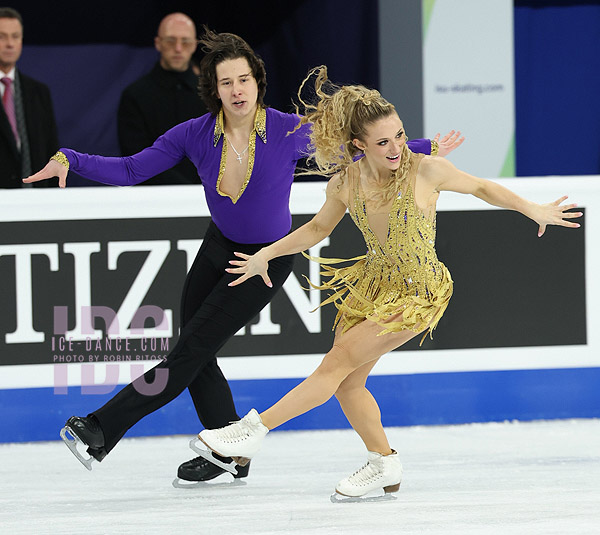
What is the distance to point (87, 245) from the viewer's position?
408cm

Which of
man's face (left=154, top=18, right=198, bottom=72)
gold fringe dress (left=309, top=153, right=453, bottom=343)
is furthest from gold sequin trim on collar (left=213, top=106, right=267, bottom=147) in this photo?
man's face (left=154, top=18, right=198, bottom=72)

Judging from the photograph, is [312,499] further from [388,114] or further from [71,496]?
[388,114]

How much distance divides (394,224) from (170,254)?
4.61ft

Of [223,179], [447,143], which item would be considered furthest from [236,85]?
[447,143]

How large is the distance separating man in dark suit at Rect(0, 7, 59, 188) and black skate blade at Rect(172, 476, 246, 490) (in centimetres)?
198

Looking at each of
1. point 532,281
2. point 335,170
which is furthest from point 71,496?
point 532,281

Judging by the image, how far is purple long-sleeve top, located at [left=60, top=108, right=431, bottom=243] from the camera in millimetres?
3260

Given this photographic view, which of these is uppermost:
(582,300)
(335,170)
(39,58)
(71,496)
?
(39,58)

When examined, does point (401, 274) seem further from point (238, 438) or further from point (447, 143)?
point (238, 438)

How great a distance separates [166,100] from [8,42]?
2.68ft

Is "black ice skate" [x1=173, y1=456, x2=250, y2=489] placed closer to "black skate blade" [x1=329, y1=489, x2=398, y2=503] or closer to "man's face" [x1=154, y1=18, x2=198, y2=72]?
"black skate blade" [x1=329, y1=489, x2=398, y2=503]

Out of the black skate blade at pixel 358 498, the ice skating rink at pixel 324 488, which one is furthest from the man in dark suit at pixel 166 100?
the black skate blade at pixel 358 498

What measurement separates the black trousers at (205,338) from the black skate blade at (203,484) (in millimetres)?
188

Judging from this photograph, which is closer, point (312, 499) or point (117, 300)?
point (312, 499)
